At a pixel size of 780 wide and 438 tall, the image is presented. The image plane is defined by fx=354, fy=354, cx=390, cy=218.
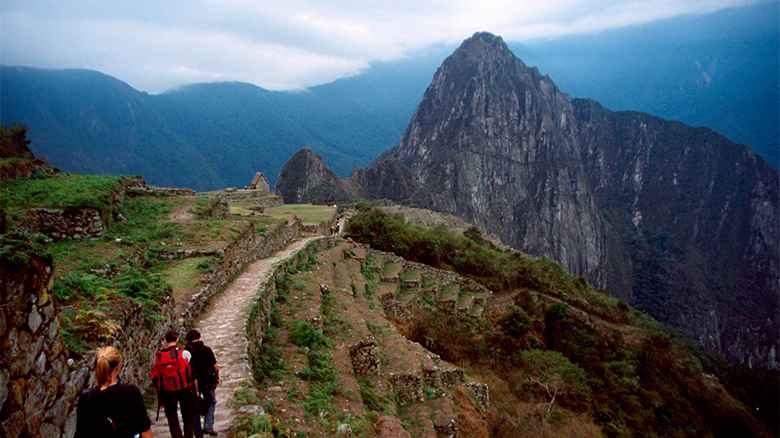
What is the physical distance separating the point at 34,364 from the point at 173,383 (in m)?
1.40

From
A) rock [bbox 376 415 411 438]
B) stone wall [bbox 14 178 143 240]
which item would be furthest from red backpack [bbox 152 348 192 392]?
stone wall [bbox 14 178 143 240]

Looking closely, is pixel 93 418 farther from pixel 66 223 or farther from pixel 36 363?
pixel 66 223

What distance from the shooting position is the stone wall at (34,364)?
112 inches

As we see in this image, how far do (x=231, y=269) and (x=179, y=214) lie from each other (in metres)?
4.04

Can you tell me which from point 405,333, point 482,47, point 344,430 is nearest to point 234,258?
point 344,430

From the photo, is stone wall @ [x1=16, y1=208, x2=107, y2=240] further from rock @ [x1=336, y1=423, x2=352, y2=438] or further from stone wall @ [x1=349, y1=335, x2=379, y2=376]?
rock @ [x1=336, y1=423, x2=352, y2=438]

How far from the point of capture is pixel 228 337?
7273 mm

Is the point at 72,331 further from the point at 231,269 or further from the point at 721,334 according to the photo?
the point at 721,334

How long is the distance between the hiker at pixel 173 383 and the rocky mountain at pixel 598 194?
10774cm

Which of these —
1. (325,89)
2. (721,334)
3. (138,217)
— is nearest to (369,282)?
(138,217)

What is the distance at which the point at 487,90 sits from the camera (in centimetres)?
15612

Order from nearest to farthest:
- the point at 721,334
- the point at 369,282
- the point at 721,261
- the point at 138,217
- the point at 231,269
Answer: the point at 231,269, the point at 138,217, the point at 369,282, the point at 721,334, the point at 721,261

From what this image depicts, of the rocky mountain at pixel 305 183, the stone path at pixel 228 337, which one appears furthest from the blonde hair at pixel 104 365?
the rocky mountain at pixel 305 183

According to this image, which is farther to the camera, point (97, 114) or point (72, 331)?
point (97, 114)
